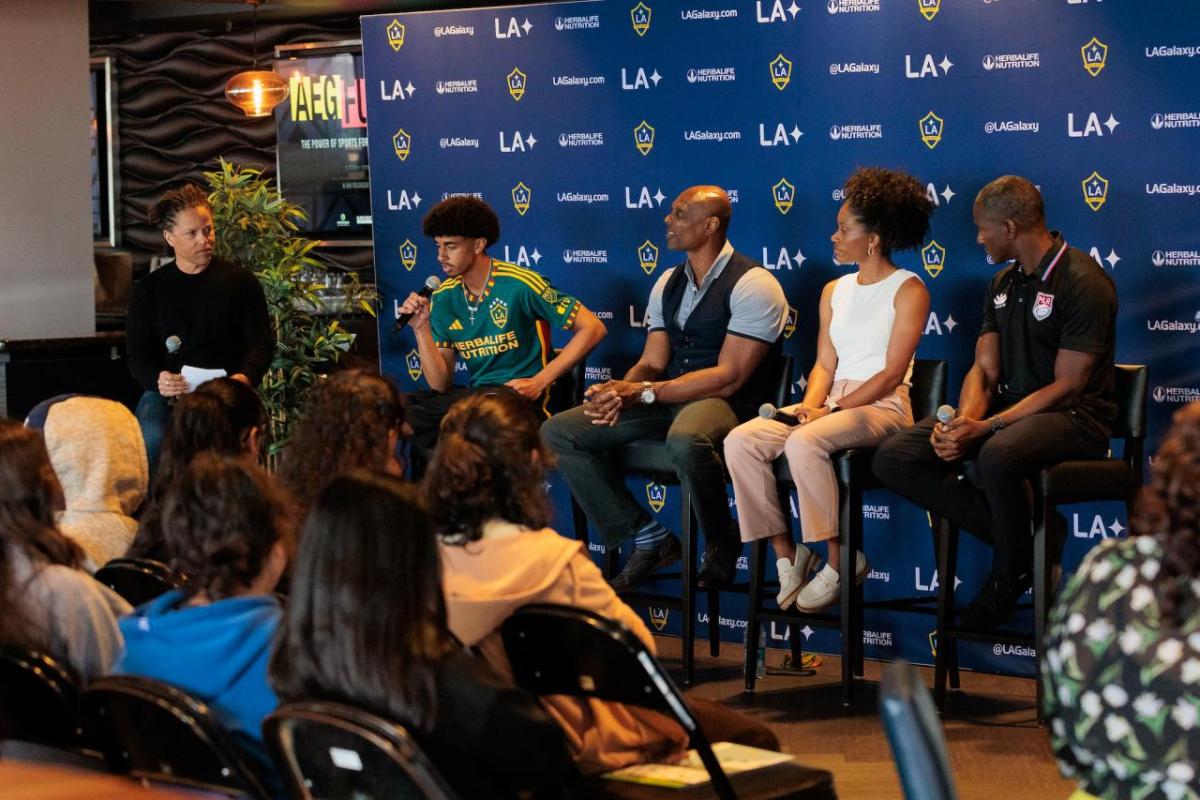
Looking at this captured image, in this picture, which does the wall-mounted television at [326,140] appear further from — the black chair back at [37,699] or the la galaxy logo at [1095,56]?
the black chair back at [37,699]

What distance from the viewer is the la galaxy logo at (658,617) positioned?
6159 mm

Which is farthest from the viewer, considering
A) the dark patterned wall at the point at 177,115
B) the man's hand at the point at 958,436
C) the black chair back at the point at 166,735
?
the dark patterned wall at the point at 177,115

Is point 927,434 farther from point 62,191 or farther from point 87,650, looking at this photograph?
point 62,191

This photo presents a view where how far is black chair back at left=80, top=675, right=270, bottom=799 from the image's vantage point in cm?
230

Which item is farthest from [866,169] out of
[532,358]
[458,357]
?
[458,357]

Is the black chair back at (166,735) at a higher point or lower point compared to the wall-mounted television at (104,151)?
lower

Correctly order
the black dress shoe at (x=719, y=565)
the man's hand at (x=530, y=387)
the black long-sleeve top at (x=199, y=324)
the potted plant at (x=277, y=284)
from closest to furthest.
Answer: the black dress shoe at (x=719, y=565) → the man's hand at (x=530, y=387) → the black long-sleeve top at (x=199, y=324) → the potted plant at (x=277, y=284)

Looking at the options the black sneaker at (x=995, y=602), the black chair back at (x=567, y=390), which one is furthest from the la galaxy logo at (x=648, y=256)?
the black sneaker at (x=995, y=602)

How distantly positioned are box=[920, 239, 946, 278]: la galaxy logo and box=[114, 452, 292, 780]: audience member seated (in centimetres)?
321

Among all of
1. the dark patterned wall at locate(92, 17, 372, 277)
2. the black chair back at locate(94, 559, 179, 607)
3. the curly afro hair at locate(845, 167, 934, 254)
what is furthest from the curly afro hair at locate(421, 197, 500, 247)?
the dark patterned wall at locate(92, 17, 372, 277)

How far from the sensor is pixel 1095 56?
5.04m

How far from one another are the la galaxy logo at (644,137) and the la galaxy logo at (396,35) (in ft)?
4.06

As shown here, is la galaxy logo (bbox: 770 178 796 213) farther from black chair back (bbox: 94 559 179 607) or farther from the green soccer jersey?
black chair back (bbox: 94 559 179 607)

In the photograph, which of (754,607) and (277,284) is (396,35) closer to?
(277,284)
